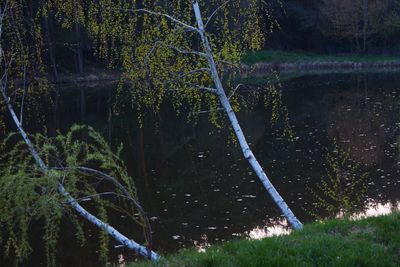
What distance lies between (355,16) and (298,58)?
8352mm

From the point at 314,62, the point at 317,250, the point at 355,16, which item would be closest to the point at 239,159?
the point at 317,250

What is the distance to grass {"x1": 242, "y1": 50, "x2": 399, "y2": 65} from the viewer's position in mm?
58559

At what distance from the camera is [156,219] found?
1419 centimetres

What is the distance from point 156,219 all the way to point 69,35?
3327 cm

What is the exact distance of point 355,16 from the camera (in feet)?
203

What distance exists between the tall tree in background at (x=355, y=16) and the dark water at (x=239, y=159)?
1022 inches

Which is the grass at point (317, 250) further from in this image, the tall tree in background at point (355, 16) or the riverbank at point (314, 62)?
the tall tree in background at point (355, 16)

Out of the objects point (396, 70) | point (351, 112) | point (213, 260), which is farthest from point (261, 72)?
point (213, 260)

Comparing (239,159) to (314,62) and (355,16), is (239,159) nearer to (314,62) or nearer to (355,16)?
(314,62)

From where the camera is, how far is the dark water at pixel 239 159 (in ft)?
45.5

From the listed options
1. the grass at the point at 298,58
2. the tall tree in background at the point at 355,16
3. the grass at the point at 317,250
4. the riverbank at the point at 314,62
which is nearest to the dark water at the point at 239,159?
the grass at the point at 317,250

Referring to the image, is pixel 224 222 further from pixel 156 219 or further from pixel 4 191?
pixel 4 191

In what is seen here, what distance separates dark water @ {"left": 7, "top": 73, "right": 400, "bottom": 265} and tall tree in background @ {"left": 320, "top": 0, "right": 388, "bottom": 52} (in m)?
25.9

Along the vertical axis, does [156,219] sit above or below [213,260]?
below
